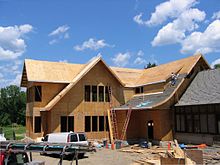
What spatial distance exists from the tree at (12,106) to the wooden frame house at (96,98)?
6756cm

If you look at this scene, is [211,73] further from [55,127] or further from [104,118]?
[55,127]

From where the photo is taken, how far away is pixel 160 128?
28.7 m

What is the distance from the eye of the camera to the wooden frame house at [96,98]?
95.1 ft

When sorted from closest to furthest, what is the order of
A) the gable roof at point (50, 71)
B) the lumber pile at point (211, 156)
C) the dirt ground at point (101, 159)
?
the lumber pile at point (211, 156), the dirt ground at point (101, 159), the gable roof at point (50, 71)

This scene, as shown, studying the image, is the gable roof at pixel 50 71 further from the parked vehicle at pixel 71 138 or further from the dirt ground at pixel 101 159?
the dirt ground at pixel 101 159

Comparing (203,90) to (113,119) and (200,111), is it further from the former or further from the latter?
(113,119)

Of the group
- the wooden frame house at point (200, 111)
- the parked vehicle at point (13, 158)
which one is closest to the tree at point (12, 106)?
the wooden frame house at point (200, 111)

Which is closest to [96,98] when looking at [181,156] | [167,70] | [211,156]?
[167,70]

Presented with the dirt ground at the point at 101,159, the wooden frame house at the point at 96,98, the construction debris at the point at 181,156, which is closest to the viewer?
the construction debris at the point at 181,156

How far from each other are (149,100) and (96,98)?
216 inches

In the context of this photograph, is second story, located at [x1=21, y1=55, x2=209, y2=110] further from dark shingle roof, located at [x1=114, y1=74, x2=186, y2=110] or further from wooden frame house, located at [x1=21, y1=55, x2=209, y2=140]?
dark shingle roof, located at [x1=114, y1=74, x2=186, y2=110]

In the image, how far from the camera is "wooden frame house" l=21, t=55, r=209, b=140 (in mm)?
29000

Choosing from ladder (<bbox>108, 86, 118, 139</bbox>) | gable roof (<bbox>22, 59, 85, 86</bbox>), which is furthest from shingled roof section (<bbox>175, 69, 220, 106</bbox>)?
gable roof (<bbox>22, 59, 85, 86</bbox>)

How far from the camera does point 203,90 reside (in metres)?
28.1
